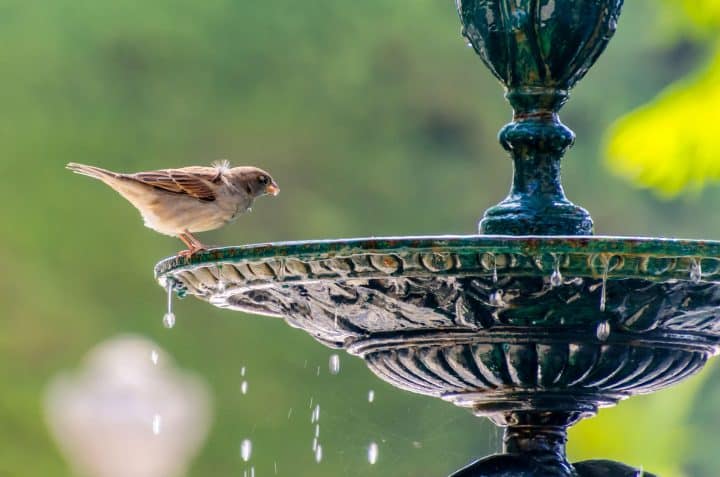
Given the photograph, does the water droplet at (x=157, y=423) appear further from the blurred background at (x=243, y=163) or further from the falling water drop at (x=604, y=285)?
the falling water drop at (x=604, y=285)

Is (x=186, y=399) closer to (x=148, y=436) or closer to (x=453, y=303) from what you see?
(x=148, y=436)

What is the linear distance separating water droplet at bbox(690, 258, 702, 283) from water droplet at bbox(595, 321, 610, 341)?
1.06ft

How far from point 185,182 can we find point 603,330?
2.01 meters

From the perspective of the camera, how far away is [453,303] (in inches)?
123

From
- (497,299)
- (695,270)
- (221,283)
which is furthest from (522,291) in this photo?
(221,283)

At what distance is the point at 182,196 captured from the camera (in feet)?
15.8

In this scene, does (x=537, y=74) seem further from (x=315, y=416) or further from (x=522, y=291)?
(x=315, y=416)

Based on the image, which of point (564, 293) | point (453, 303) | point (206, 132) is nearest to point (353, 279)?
point (453, 303)

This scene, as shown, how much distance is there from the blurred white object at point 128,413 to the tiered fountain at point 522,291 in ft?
21.2

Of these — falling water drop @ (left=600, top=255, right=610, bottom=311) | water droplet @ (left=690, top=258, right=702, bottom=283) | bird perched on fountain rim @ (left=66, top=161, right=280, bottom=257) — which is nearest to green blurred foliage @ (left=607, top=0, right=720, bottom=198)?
bird perched on fountain rim @ (left=66, top=161, right=280, bottom=257)

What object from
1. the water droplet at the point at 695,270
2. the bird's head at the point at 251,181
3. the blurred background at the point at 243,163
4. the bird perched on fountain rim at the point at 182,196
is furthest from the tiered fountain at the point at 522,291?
the blurred background at the point at 243,163

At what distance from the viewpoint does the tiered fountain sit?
2865 millimetres

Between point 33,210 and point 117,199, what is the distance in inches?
23.8

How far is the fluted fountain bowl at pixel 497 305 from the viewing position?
285cm
